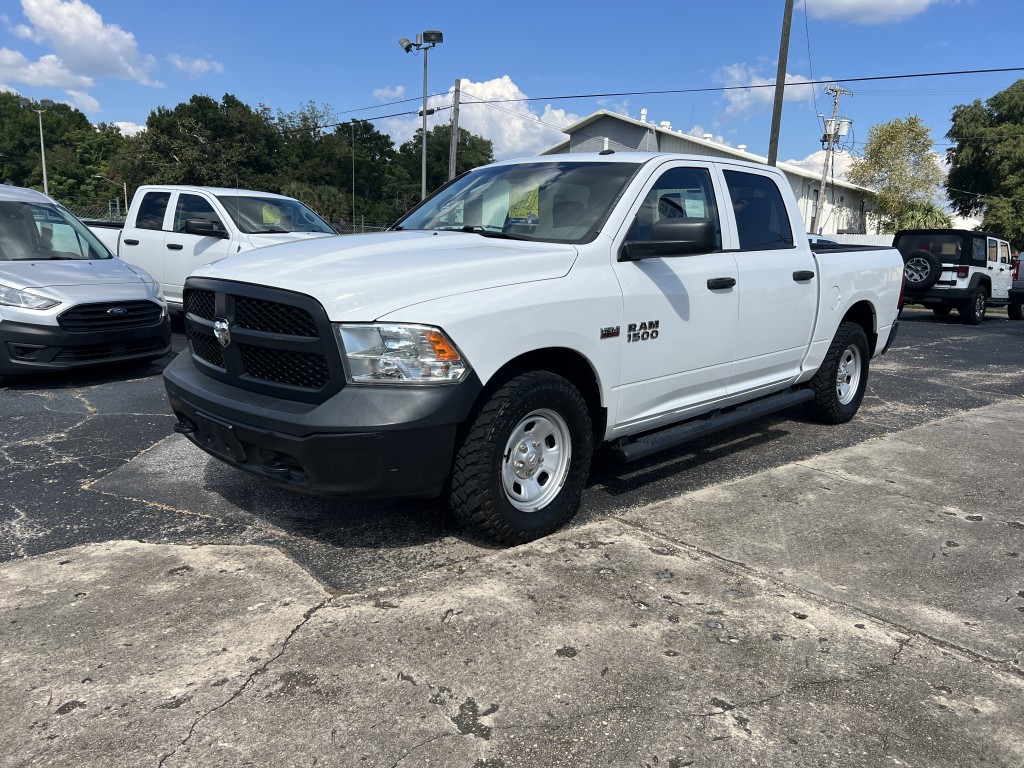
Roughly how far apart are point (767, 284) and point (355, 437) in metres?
3.06

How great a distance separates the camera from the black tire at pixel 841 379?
19.5 feet

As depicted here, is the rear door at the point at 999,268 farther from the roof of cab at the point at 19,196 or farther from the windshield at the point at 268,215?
the roof of cab at the point at 19,196

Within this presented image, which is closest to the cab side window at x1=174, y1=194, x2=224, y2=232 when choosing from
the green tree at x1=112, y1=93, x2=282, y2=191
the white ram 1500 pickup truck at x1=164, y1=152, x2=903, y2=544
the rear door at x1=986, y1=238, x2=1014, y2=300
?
the white ram 1500 pickup truck at x1=164, y1=152, x2=903, y2=544

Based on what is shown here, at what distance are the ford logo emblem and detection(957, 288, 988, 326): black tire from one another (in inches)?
676

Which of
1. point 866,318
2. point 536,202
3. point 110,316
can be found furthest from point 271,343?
point 866,318

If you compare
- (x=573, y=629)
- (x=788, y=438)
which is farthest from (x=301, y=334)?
(x=788, y=438)

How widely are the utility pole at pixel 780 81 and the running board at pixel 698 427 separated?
1450 centimetres

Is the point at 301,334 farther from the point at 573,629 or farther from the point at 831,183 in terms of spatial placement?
the point at 831,183

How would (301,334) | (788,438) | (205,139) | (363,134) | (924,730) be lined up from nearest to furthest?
(924,730) → (301,334) → (788,438) → (205,139) → (363,134)

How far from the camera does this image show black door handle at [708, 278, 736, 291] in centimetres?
442

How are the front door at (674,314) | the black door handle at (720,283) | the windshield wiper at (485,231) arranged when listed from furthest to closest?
the black door handle at (720,283) → the windshield wiper at (485,231) → the front door at (674,314)

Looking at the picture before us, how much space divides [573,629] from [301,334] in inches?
64.5

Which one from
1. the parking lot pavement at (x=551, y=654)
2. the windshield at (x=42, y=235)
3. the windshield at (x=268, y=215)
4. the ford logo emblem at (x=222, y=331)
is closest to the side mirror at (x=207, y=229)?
the windshield at (x=268, y=215)

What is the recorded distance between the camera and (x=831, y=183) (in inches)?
1740
